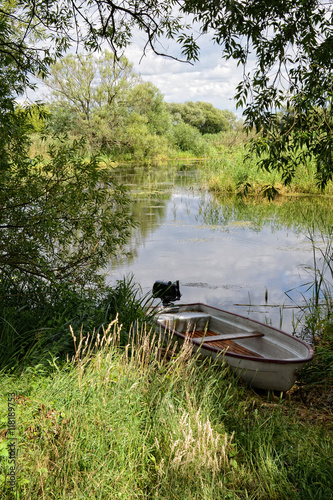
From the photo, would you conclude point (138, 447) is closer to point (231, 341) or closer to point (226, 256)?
point (231, 341)

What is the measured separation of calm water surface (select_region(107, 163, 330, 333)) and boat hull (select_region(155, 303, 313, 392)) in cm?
102

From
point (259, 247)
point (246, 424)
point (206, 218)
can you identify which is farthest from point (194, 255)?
point (246, 424)

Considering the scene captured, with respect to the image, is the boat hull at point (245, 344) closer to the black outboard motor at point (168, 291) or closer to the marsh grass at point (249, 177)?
the black outboard motor at point (168, 291)

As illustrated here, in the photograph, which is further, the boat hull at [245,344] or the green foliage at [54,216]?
the green foliage at [54,216]

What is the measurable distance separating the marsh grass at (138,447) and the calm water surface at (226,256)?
11.4ft

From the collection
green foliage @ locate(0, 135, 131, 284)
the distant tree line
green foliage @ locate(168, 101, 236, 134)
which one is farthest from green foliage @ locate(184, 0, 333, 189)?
green foliage @ locate(168, 101, 236, 134)

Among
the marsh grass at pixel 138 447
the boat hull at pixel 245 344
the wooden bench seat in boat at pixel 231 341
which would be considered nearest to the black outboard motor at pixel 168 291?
the boat hull at pixel 245 344

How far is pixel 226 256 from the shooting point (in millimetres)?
9852

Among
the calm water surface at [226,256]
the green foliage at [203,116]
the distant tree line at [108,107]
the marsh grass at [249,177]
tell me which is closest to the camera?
the calm water surface at [226,256]

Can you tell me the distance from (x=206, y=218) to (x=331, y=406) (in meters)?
9.65

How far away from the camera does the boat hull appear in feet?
14.4

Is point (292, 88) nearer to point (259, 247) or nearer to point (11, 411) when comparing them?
point (11, 411)

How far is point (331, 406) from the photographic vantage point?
4.25 metres

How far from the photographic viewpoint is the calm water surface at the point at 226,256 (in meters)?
7.51
